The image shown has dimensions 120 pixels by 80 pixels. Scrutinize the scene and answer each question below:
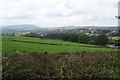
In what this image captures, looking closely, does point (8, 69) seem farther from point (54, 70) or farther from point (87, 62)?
point (87, 62)

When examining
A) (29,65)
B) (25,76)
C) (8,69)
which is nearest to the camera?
Answer: (25,76)

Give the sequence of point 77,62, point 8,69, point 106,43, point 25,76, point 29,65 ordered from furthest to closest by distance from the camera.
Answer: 1. point 106,43
2. point 77,62
3. point 29,65
4. point 8,69
5. point 25,76

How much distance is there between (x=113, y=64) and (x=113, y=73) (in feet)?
5.09

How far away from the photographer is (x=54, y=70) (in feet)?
17.5

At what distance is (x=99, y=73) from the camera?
5.26m

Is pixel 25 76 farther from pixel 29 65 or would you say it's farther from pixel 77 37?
pixel 77 37

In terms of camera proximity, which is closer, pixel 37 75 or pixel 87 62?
Answer: pixel 37 75

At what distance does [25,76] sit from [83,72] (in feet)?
8.48

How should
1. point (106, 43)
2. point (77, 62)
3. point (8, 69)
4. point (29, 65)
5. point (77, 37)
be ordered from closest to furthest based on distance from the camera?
point (8, 69) < point (29, 65) < point (77, 62) < point (106, 43) < point (77, 37)

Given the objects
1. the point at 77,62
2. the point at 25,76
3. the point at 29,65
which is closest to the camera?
the point at 25,76

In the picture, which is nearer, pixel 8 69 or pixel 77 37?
pixel 8 69

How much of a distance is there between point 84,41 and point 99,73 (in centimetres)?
3307

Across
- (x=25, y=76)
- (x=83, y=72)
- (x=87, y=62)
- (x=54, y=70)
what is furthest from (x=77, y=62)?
(x=25, y=76)

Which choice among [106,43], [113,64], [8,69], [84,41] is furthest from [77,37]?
[8,69]
